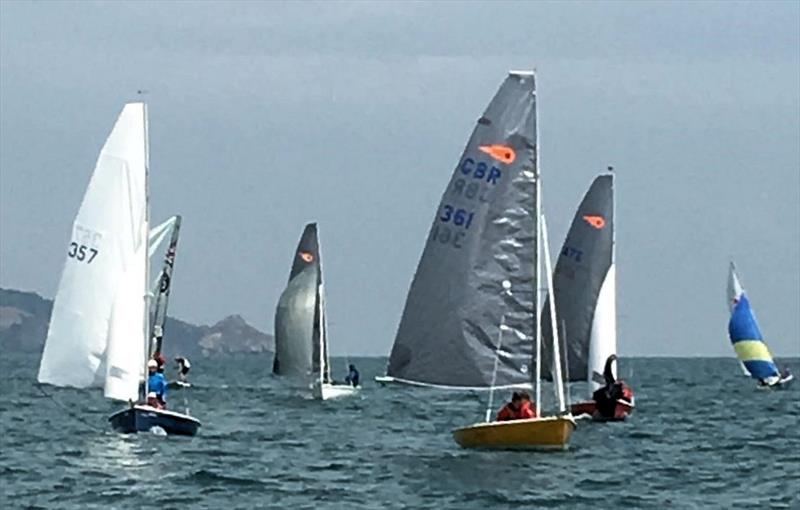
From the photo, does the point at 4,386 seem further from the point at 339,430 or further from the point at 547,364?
the point at 547,364

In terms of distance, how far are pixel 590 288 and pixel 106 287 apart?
58.4 feet

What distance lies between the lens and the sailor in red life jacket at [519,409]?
3922 cm

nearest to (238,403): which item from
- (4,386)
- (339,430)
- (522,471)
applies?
(339,430)

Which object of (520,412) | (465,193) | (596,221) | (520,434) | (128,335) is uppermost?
(596,221)

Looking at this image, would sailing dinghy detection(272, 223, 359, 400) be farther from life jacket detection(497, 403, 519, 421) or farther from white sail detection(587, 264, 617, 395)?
life jacket detection(497, 403, 519, 421)

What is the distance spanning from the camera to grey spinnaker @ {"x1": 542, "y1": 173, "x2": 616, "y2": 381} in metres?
56.9

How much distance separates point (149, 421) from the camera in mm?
43719

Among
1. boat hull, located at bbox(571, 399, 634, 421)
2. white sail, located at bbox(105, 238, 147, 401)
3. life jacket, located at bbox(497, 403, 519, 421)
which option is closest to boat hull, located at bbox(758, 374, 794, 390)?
boat hull, located at bbox(571, 399, 634, 421)

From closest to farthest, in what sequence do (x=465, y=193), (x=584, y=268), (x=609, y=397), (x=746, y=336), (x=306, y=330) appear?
(x=465, y=193) < (x=609, y=397) < (x=584, y=268) < (x=306, y=330) < (x=746, y=336)

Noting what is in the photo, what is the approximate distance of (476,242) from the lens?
129 ft

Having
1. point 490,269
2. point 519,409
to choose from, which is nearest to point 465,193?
point 490,269

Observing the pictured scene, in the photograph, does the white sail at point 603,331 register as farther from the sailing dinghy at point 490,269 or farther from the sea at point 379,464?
the sailing dinghy at point 490,269

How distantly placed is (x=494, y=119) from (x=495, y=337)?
4.09 metres

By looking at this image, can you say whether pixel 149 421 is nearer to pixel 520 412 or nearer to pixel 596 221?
pixel 520 412
